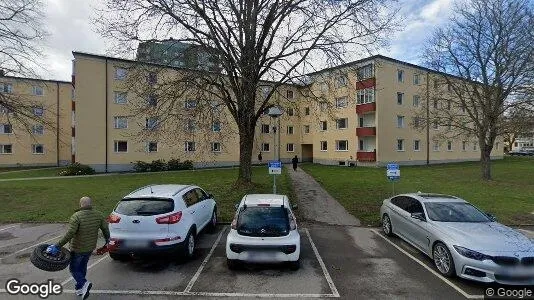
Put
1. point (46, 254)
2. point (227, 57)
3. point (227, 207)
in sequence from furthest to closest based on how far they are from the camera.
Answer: point (227, 57), point (227, 207), point (46, 254)

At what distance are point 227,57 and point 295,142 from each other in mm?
30179

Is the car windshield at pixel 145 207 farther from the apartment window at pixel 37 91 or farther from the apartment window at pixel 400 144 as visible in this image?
the apartment window at pixel 37 91

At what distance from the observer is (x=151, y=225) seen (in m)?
6.17

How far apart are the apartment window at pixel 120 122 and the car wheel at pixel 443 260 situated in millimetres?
29479

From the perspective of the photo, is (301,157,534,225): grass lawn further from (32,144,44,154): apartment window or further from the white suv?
(32,144,44,154): apartment window

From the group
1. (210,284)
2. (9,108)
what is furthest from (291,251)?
(9,108)

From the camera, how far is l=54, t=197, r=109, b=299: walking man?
15.8ft

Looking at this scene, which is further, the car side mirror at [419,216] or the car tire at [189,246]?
the car side mirror at [419,216]

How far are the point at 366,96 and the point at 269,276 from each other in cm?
2983

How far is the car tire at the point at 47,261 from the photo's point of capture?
4.48 m

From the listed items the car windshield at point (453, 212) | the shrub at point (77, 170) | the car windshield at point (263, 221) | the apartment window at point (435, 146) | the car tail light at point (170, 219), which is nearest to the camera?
the car windshield at point (263, 221)

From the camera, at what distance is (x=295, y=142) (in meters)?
42.4

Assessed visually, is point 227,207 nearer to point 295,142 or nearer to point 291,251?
point 291,251

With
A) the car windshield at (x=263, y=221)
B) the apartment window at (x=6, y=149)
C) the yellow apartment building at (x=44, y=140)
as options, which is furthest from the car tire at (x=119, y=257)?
the apartment window at (x=6, y=149)
